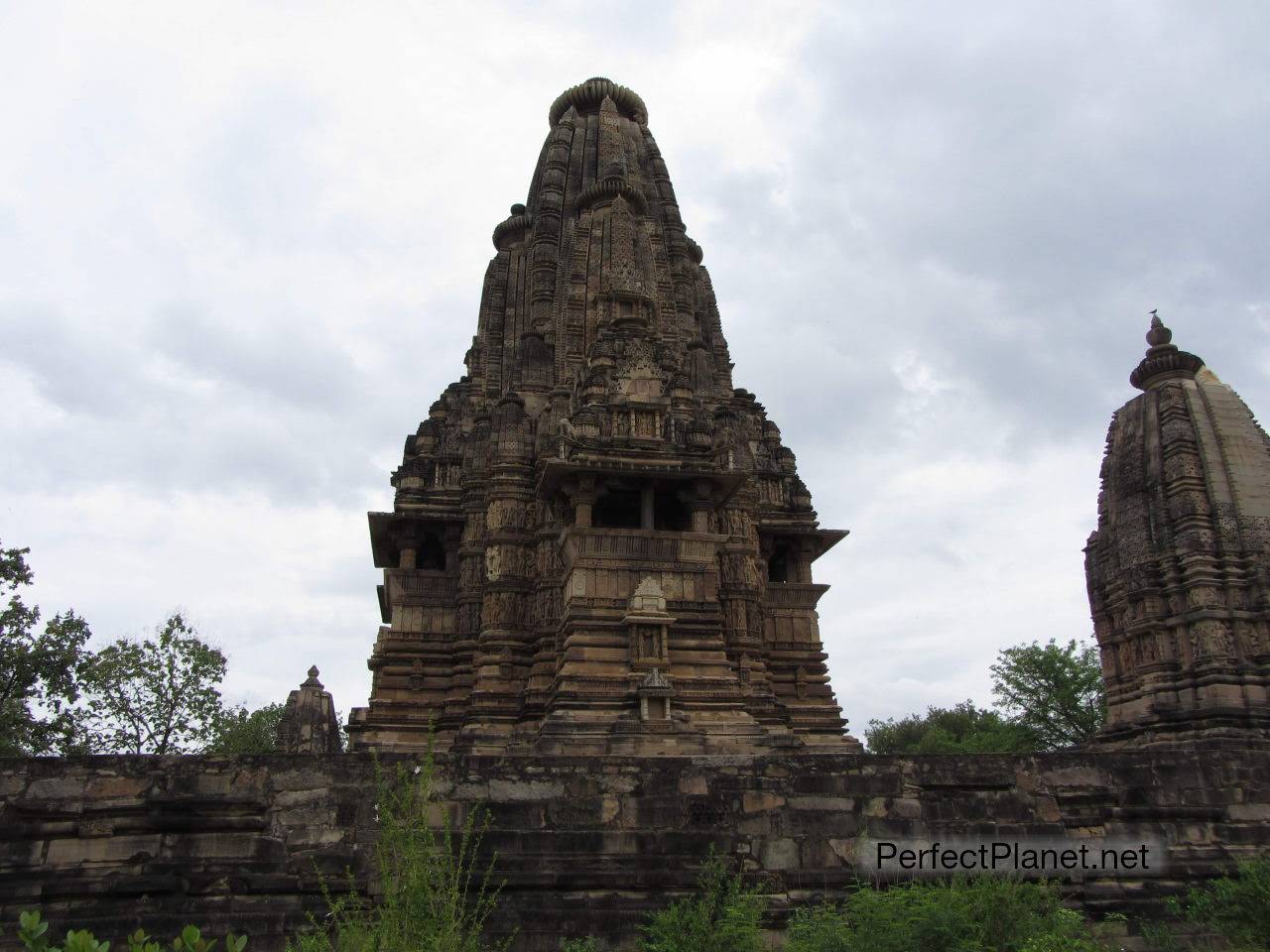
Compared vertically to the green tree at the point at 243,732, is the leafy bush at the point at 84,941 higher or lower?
lower

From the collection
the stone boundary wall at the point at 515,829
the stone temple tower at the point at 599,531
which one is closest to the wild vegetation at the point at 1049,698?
the stone temple tower at the point at 599,531

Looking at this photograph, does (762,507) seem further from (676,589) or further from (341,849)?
(341,849)

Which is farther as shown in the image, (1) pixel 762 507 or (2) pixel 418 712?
(1) pixel 762 507

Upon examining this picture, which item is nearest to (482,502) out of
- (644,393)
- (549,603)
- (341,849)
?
(549,603)

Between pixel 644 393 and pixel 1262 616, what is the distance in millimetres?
11421

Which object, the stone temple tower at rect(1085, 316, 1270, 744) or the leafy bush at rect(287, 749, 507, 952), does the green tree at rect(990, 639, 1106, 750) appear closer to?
the stone temple tower at rect(1085, 316, 1270, 744)

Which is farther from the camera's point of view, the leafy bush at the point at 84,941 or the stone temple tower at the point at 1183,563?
the stone temple tower at the point at 1183,563

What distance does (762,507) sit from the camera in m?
24.3

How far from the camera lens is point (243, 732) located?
36.7m

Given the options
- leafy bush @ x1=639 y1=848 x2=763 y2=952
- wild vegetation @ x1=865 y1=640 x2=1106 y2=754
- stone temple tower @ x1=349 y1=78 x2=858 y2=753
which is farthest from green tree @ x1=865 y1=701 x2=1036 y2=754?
leafy bush @ x1=639 y1=848 x2=763 y2=952

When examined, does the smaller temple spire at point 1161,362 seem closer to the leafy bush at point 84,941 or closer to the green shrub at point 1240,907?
the green shrub at point 1240,907

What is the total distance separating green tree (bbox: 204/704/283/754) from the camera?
34188 mm

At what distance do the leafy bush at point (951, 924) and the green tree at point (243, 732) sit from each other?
2955cm

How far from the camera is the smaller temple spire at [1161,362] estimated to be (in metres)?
18.6
